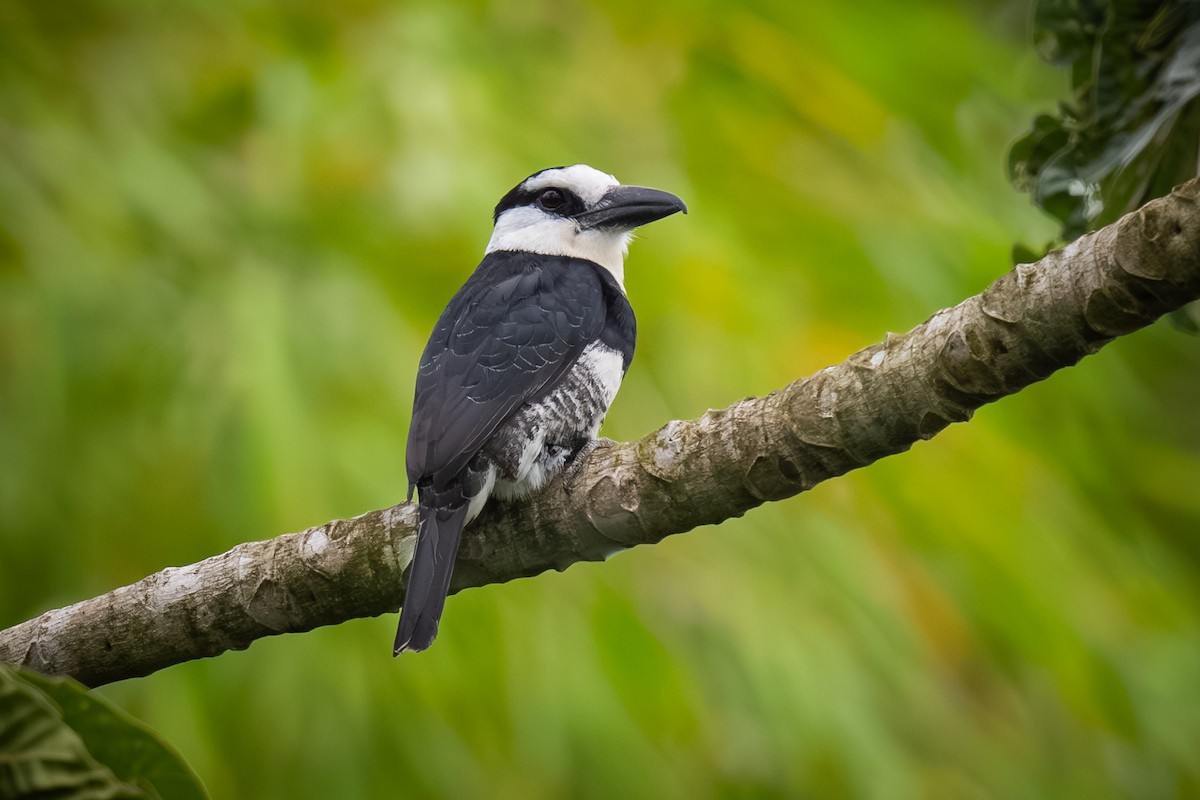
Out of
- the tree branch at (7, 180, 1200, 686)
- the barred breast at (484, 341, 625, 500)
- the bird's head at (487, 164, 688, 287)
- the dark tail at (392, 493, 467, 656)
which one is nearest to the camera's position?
the tree branch at (7, 180, 1200, 686)

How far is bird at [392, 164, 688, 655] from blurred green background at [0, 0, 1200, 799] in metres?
1.21

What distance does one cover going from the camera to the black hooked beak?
2984 mm

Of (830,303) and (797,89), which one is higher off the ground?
(797,89)

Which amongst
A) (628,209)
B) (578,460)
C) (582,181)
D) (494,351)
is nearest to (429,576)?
(578,460)

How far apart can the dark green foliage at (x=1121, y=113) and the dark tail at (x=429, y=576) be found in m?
1.34

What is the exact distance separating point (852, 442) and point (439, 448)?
896 millimetres

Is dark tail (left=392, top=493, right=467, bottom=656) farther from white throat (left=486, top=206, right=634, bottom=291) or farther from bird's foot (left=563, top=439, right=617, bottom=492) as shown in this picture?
white throat (left=486, top=206, right=634, bottom=291)

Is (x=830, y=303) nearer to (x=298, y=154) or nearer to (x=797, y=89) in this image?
(x=797, y=89)

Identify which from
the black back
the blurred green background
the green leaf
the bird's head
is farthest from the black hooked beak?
the green leaf

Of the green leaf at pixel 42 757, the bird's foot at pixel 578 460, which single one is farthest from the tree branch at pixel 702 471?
the green leaf at pixel 42 757

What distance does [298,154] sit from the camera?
183 inches

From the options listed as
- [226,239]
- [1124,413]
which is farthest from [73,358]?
[1124,413]

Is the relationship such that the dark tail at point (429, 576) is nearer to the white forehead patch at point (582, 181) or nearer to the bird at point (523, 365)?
the bird at point (523, 365)

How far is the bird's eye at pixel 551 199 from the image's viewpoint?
10.5ft
